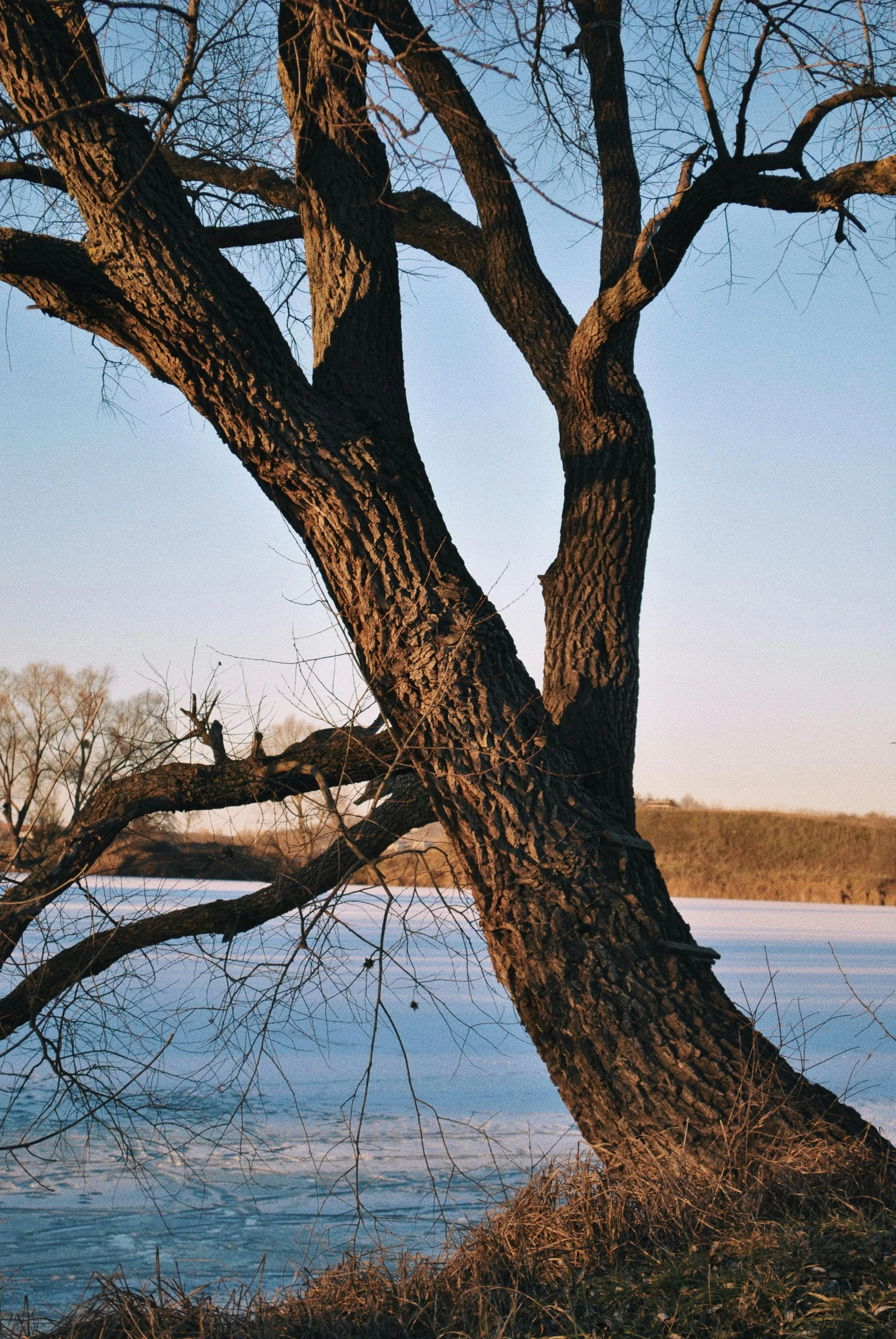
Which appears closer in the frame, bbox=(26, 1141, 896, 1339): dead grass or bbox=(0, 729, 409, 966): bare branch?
bbox=(26, 1141, 896, 1339): dead grass

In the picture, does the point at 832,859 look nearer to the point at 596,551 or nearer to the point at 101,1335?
the point at 596,551

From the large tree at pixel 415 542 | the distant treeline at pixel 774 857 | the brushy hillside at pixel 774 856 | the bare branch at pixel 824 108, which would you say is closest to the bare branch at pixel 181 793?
the large tree at pixel 415 542

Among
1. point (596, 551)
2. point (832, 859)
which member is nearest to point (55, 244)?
point (596, 551)

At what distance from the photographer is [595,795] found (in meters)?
3.54

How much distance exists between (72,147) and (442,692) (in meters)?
2.12

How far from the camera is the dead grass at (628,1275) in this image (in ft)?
7.50

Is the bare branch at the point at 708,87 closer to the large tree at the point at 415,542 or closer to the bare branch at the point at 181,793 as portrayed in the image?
the large tree at the point at 415,542

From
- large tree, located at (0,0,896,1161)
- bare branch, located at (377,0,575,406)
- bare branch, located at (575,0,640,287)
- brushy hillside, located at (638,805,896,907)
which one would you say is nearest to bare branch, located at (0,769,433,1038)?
large tree, located at (0,0,896,1161)

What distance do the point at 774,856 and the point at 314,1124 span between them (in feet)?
77.4

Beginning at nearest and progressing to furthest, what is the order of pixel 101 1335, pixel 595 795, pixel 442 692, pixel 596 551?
pixel 101 1335 → pixel 442 692 → pixel 595 795 → pixel 596 551

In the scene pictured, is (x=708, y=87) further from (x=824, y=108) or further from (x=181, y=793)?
(x=181, y=793)

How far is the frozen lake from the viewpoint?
3.66 m

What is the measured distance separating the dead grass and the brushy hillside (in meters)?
22.9

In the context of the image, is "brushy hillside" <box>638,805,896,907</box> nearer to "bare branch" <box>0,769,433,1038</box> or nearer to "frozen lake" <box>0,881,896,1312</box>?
"frozen lake" <box>0,881,896,1312</box>
